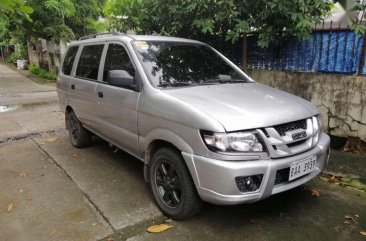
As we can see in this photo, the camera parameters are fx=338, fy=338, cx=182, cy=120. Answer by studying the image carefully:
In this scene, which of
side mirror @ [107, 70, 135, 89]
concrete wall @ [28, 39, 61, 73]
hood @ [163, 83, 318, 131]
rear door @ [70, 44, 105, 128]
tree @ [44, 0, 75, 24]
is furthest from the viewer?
concrete wall @ [28, 39, 61, 73]

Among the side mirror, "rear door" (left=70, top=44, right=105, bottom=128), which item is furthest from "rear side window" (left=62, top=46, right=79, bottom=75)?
the side mirror

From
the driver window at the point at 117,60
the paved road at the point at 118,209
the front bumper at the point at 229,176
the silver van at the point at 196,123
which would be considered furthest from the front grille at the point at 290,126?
the driver window at the point at 117,60

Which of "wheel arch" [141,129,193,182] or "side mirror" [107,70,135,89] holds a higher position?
"side mirror" [107,70,135,89]

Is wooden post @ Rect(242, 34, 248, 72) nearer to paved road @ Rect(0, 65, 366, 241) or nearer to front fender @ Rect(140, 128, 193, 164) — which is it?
paved road @ Rect(0, 65, 366, 241)

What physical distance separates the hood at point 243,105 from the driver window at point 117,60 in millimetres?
744

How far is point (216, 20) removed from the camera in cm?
540

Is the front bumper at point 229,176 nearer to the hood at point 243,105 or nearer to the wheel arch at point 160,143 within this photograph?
the wheel arch at point 160,143

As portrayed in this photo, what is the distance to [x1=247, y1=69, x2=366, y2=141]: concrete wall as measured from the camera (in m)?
4.68

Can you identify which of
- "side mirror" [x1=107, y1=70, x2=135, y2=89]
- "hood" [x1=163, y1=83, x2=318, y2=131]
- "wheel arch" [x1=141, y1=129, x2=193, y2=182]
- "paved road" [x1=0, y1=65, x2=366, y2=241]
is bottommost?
"paved road" [x1=0, y1=65, x2=366, y2=241]

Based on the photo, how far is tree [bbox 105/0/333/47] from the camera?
15.4 ft

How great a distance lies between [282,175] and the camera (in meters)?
2.95

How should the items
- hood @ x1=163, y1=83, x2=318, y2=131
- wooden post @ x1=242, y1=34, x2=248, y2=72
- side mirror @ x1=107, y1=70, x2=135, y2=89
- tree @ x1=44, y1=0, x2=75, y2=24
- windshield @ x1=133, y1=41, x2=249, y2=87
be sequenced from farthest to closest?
tree @ x1=44, y1=0, x2=75, y2=24 < wooden post @ x1=242, y1=34, x2=248, y2=72 < windshield @ x1=133, y1=41, x2=249, y2=87 < side mirror @ x1=107, y1=70, x2=135, y2=89 < hood @ x1=163, y1=83, x2=318, y2=131

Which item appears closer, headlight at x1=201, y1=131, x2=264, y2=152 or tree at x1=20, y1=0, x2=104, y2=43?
headlight at x1=201, y1=131, x2=264, y2=152

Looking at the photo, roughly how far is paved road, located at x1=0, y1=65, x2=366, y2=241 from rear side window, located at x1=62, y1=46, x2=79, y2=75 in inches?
54.6
